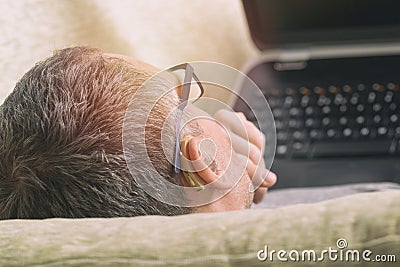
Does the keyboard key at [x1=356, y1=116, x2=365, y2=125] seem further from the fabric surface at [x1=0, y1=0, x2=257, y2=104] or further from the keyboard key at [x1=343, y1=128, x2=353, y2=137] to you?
the fabric surface at [x1=0, y1=0, x2=257, y2=104]

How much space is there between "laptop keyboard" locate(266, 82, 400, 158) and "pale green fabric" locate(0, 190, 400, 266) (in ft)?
1.76

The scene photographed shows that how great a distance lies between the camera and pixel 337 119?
1.00 meters

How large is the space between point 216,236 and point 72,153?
0.17m

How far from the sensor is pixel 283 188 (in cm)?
92

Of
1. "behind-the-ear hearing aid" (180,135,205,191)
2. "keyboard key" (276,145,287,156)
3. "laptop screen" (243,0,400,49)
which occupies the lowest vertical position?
"keyboard key" (276,145,287,156)

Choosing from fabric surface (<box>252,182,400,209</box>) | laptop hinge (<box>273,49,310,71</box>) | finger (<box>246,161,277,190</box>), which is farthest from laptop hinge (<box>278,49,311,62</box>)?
finger (<box>246,161,277,190</box>)

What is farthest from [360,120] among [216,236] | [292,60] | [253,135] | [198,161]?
[216,236]

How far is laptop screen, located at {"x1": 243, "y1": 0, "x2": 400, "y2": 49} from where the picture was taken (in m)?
1.08

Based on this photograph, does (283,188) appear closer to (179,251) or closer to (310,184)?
(310,184)

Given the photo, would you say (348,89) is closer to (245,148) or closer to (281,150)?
(281,150)

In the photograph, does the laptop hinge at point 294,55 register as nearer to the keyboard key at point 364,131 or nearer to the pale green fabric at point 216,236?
the keyboard key at point 364,131

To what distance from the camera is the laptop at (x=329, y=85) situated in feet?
3.05

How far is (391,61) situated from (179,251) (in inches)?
27.9

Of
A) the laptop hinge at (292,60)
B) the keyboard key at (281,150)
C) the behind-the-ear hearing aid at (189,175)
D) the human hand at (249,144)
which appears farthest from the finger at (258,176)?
the laptop hinge at (292,60)
